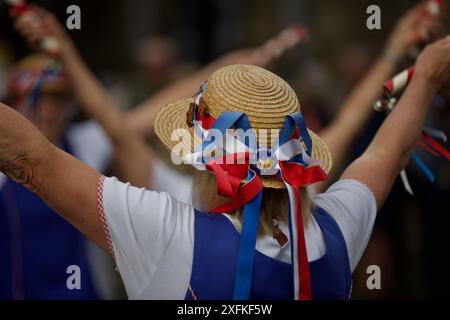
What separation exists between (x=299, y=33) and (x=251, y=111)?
1859 millimetres

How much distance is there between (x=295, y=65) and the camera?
21.9 ft

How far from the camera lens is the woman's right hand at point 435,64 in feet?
7.77

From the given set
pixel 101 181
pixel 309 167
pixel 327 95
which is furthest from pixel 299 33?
pixel 327 95

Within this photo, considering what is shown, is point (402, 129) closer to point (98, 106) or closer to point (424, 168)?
point (424, 168)

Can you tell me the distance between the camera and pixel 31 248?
11.3 feet

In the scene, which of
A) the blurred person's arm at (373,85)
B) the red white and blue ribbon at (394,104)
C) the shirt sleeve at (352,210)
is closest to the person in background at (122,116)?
the blurred person's arm at (373,85)

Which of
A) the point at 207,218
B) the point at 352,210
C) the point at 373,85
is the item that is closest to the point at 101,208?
the point at 207,218

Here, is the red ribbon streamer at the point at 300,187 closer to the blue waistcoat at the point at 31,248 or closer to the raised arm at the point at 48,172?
the raised arm at the point at 48,172

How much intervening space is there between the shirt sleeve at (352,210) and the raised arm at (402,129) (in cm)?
5

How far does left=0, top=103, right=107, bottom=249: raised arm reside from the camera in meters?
1.79

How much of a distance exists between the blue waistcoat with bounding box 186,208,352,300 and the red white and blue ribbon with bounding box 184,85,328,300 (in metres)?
0.03

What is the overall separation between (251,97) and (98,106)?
1.34 meters

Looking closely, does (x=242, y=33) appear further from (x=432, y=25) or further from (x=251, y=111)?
(x=251, y=111)

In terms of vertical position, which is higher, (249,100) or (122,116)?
(249,100)
